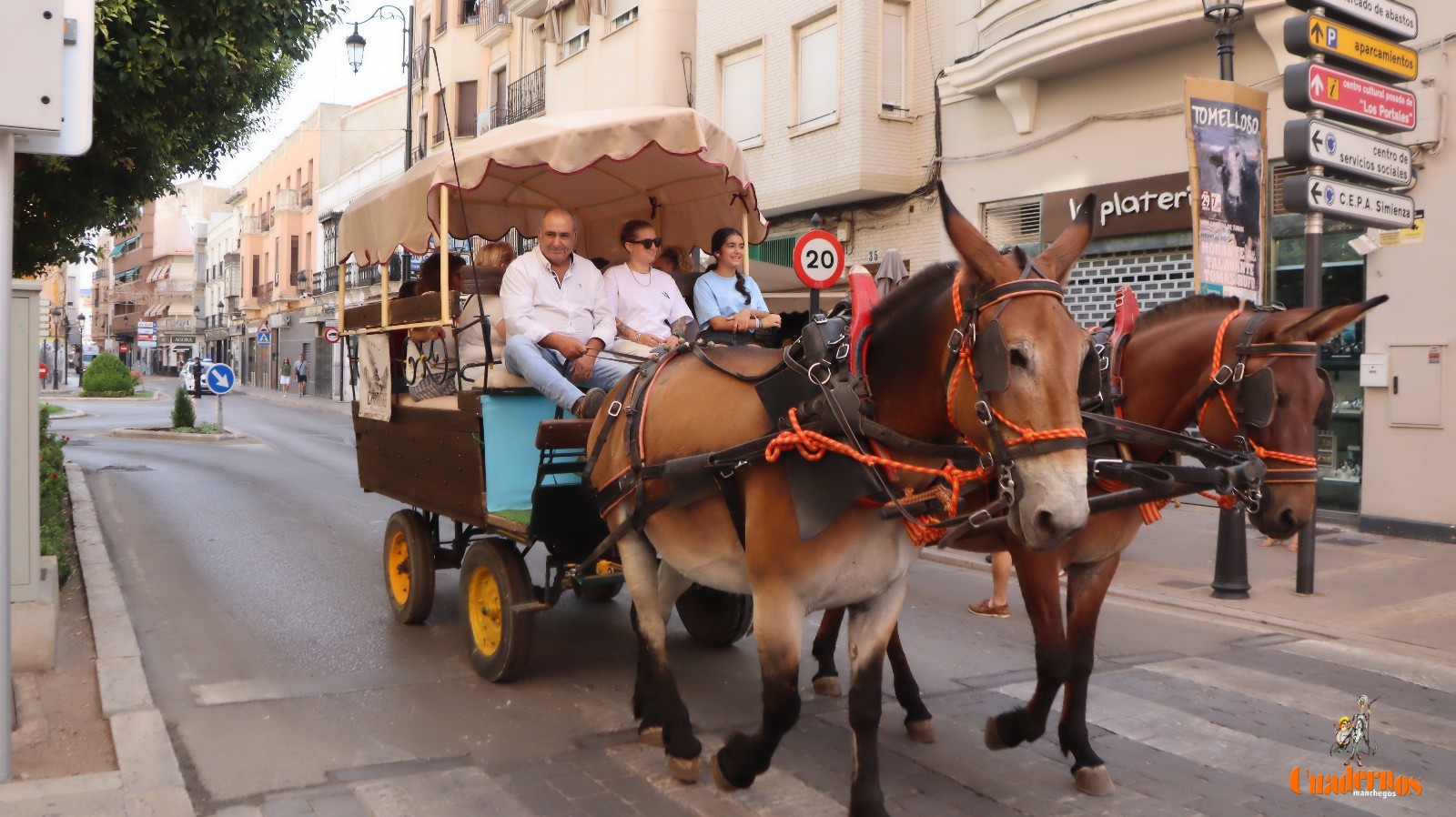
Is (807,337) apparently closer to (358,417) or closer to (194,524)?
(358,417)

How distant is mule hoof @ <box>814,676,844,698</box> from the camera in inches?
230

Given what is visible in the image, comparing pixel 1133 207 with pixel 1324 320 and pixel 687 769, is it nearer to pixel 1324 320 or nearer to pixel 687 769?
pixel 1324 320

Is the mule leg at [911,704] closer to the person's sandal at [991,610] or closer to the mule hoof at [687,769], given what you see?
the mule hoof at [687,769]

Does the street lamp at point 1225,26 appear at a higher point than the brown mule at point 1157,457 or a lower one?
higher

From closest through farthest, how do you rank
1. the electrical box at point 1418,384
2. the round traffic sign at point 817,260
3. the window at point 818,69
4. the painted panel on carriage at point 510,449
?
the painted panel on carriage at point 510,449 < the round traffic sign at point 817,260 < the electrical box at point 1418,384 < the window at point 818,69

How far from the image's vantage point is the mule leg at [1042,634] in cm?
454

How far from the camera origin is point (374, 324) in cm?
718

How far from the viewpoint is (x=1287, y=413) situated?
4.66 metres

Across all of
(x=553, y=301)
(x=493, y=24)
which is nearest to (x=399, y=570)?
(x=553, y=301)

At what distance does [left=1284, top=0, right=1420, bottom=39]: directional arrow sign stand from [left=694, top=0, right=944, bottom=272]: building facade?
23.4 feet

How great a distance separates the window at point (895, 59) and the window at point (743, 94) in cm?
270

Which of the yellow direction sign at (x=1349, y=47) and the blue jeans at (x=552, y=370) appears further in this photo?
the yellow direction sign at (x=1349, y=47)

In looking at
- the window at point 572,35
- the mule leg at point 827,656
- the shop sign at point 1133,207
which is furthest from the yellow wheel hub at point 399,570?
the window at point 572,35

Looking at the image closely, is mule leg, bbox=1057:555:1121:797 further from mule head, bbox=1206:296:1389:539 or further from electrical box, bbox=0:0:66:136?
electrical box, bbox=0:0:66:136
